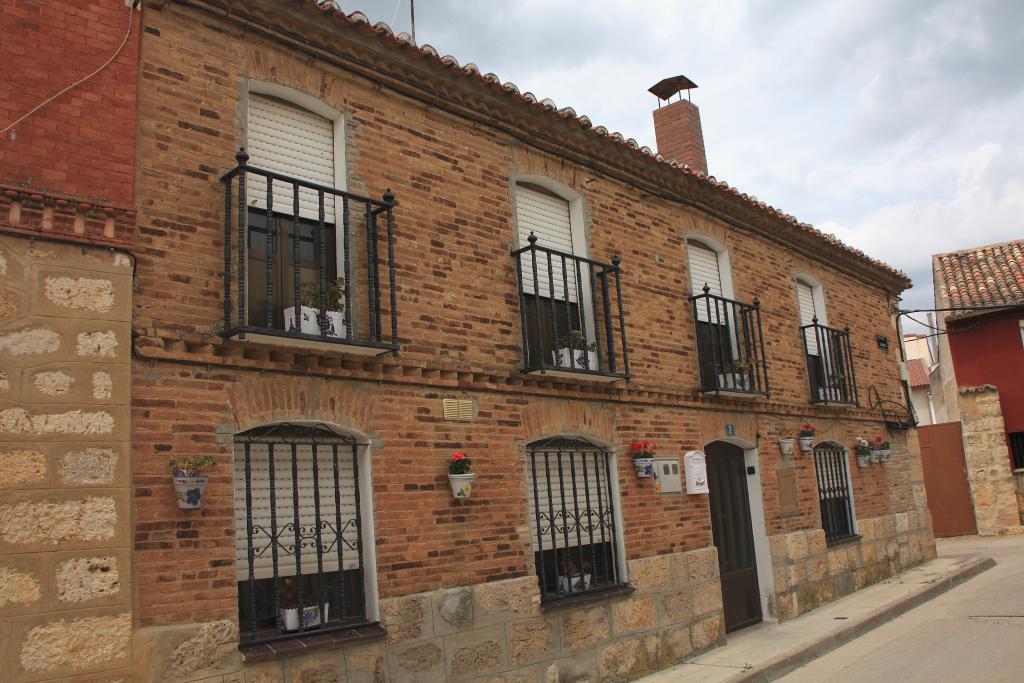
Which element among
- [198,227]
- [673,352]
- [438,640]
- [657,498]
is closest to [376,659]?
[438,640]

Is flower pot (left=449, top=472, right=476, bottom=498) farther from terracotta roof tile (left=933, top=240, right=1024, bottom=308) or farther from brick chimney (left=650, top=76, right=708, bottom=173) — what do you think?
terracotta roof tile (left=933, top=240, right=1024, bottom=308)

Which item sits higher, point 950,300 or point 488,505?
point 950,300

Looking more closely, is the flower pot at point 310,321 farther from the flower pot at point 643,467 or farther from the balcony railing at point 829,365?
the balcony railing at point 829,365

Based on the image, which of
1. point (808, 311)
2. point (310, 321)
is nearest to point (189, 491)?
point (310, 321)

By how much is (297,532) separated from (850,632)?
6.87 meters

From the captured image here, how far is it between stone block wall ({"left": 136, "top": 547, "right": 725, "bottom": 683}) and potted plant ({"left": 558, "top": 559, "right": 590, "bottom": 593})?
20 cm

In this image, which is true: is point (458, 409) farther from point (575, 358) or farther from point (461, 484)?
point (575, 358)

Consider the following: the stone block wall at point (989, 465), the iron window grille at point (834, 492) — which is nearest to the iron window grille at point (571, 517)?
the iron window grille at point (834, 492)

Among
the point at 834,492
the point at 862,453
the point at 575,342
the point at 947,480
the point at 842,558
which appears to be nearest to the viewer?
the point at 575,342

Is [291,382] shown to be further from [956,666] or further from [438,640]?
[956,666]

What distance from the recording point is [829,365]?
12711 millimetres

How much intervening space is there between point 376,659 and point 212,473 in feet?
5.89

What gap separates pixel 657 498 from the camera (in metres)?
8.82

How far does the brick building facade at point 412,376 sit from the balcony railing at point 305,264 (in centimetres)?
3
